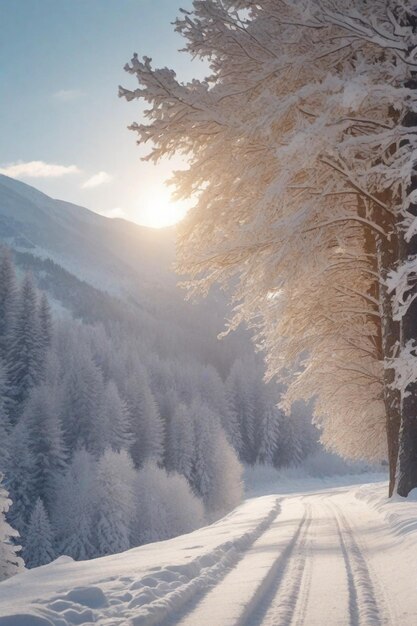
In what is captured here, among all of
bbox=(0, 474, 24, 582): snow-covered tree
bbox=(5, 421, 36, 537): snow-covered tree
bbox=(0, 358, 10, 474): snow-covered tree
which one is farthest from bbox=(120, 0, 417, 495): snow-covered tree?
bbox=(5, 421, 36, 537): snow-covered tree

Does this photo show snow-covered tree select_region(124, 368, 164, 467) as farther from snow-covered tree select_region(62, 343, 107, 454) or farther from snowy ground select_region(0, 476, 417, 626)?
snowy ground select_region(0, 476, 417, 626)

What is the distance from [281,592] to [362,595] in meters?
0.62

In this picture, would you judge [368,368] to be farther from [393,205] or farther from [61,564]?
[61,564]

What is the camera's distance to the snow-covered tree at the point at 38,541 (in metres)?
36.1

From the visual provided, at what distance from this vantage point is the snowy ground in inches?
135

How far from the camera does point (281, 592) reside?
4086mm

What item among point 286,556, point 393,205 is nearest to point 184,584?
point 286,556

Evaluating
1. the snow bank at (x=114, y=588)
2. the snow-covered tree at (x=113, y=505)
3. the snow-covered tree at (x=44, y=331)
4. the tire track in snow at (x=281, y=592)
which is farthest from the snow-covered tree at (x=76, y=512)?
the tire track in snow at (x=281, y=592)

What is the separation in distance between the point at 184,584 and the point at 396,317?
10.6ft

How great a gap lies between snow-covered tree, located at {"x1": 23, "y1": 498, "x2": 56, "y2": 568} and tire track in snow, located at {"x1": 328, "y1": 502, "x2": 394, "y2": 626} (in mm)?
36159

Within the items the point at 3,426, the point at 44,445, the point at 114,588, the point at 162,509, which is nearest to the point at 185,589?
the point at 114,588

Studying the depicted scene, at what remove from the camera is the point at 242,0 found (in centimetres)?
808

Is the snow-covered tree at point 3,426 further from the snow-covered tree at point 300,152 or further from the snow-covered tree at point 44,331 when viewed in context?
the snow-covered tree at point 300,152

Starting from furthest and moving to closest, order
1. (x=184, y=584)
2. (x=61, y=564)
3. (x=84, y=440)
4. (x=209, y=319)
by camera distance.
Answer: (x=209, y=319)
(x=84, y=440)
(x=61, y=564)
(x=184, y=584)
